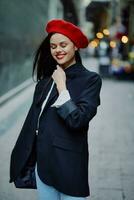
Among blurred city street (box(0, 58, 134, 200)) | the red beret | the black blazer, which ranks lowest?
blurred city street (box(0, 58, 134, 200))

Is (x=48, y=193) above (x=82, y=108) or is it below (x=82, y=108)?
below

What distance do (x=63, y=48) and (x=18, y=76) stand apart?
1308 centimetres

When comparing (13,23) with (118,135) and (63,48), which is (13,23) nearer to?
(118,135)

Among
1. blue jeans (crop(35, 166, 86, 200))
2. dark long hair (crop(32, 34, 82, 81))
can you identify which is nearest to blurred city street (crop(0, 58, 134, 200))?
blue jeans (crop(35, 166, 86, 200))

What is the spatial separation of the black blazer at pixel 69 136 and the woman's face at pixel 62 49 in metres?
0.06

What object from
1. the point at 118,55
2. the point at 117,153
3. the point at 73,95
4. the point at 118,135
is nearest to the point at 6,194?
the point at 117,153

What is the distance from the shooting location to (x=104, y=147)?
8.23 m

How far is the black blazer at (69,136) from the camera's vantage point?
9.09 ft

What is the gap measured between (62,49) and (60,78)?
17cm

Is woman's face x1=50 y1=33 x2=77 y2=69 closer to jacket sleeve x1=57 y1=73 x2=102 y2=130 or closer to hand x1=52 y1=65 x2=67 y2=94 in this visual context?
hand x1=52 y1=65 x2=67 y2=94

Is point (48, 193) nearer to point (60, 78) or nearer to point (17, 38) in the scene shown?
point (60, 78)

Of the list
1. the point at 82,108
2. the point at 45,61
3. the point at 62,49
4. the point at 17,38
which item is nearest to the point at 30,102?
the point at 17,38

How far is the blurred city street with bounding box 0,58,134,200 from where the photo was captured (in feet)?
19.0

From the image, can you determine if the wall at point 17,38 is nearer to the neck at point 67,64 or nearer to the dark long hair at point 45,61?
the dark long hair at point 45,61
